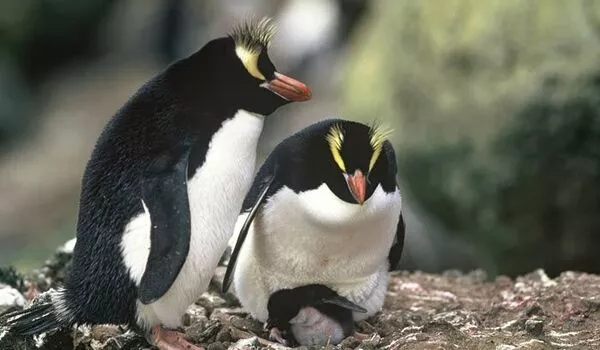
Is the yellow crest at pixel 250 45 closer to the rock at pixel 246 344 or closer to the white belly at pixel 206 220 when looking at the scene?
the white belly at pixel 206 220

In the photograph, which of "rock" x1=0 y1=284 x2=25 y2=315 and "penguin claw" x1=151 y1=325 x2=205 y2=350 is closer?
"penguin claw" x1=151 y1=325 x2=205 y2=350

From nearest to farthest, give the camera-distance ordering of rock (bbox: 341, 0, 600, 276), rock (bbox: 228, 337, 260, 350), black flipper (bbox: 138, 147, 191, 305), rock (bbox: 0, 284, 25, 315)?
black flipper (bbox: 138, 147, 191, 305) < rock (bbox: 228, 337, 260, 350) < rock (bbox: 0, 284, 25, 315) < rock (bbox: 341, 0, 600, 276)

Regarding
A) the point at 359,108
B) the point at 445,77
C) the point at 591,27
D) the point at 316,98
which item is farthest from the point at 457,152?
the point at 316,98

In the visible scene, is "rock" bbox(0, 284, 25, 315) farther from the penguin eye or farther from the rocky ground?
the penguin eye

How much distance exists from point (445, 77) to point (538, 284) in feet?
5.88

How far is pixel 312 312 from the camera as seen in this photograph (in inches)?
94.4

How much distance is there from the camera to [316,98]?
9.42 m

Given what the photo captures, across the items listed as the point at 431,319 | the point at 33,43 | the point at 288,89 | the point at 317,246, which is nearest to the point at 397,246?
the point at 431,319

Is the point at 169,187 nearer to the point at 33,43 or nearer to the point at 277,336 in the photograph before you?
the point at 277,336

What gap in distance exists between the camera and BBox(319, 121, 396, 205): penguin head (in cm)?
218

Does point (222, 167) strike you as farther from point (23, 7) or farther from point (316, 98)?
point (23, 7)

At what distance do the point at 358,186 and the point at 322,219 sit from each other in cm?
12

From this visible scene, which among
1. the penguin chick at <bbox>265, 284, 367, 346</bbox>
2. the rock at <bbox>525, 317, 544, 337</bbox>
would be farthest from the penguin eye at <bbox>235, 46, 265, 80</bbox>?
the rock at <bbox>525, 317, 544, 337</bbox>

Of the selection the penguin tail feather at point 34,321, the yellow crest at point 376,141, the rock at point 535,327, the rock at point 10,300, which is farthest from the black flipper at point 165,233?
the rock at point 535,327
